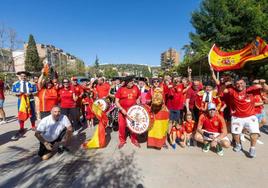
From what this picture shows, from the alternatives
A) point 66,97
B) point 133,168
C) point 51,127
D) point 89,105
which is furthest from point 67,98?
point 133,168

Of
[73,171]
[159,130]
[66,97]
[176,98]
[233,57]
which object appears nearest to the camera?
[73,171]

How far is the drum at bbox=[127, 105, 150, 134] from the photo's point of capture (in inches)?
199

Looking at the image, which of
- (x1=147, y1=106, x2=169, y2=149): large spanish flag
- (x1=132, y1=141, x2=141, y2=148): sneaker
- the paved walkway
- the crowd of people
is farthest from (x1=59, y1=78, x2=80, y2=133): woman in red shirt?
(x1=147, y1=106, x2=169, y2=149): large spanish flag

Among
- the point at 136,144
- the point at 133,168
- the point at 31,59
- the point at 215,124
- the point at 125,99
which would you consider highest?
the point at 31,59

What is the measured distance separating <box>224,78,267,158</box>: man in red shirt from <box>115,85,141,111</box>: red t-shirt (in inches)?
88.5

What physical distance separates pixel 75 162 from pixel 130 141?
179cm

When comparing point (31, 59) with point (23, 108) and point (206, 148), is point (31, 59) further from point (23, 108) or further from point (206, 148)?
point (206, 148)

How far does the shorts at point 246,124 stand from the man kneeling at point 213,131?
300mm

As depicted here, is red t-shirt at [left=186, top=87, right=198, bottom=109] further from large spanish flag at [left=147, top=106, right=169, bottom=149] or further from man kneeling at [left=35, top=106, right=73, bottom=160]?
man kneeling at [left=35, top=106, right=73, bottom=160]

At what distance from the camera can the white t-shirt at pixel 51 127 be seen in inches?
182

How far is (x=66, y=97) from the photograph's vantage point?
6672 mm

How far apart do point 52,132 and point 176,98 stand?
3323mm

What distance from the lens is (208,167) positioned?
4.07 meters

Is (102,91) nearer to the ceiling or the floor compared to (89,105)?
nearer to the ceiling
